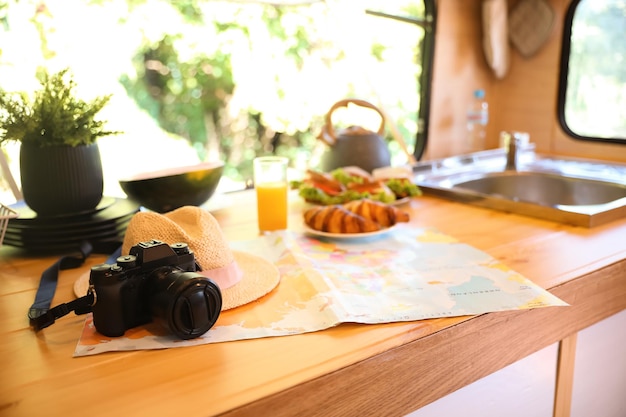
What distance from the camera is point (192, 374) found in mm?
594

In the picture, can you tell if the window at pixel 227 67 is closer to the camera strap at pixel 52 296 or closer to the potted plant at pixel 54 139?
the potted plant at pixel 54 139

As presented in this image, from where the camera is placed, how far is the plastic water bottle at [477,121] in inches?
80.9

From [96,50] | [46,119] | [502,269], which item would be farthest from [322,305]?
[96,50]

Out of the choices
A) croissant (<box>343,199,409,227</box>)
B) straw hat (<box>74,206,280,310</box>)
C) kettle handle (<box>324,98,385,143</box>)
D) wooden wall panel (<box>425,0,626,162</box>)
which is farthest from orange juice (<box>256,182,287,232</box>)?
wooden wall panel (<box>425,0,626,162</box>)

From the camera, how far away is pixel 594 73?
6.41 ft

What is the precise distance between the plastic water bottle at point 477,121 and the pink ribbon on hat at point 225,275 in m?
1.49

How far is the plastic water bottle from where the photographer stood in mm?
Result: 2055

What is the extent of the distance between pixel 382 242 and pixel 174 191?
18.1 inches

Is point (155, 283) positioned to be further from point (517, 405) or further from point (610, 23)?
point (610, 23)

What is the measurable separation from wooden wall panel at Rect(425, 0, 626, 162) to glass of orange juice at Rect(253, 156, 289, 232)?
1017 millimetres

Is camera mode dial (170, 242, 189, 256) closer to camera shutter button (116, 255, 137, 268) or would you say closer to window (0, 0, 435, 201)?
camera shutter button (116, 255, 137, 268)

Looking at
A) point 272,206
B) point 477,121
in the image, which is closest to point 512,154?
point 477,121

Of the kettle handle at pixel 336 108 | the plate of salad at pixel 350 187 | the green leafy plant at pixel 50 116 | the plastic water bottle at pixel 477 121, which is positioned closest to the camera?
the green leafy plant at pixel 50 116

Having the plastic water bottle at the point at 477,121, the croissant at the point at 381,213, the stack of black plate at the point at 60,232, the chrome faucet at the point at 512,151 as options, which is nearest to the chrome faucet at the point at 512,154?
the chrome faucet at the point at 512,151
